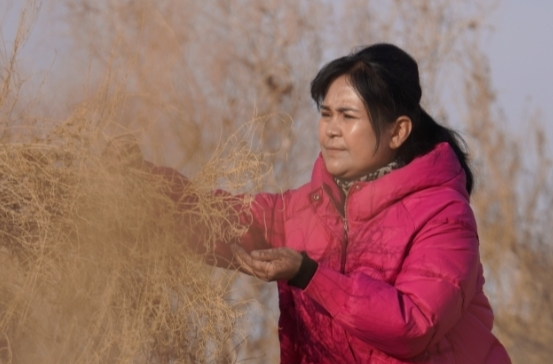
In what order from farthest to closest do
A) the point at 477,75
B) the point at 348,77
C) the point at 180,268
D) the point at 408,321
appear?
the point at 477,75, the point at 348,77, the point at 180,268, the point at 408,321

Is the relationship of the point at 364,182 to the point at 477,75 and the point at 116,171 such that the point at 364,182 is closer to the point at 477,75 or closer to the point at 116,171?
the point at 116,171

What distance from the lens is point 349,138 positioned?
2900mm

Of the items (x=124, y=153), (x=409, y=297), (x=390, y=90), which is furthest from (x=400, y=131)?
(x=124, y=153)

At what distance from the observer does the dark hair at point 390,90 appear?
2916 mm

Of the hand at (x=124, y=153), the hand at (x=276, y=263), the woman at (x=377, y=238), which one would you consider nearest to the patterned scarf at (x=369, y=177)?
the woman at (x=377, y=238)

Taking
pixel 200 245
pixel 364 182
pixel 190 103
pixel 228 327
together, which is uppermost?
pixel 190 103

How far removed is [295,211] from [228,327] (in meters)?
0.47

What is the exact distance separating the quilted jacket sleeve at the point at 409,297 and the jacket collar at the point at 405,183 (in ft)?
0.60

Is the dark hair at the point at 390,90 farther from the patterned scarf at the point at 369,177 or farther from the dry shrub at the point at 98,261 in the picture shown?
the dry shrub at the point at 98,261

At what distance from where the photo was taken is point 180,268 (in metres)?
2.77

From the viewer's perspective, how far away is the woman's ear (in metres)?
2.97

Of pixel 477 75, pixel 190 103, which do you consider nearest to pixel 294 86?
pixel 477 75

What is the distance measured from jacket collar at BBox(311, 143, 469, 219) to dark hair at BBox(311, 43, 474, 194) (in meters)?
0.11

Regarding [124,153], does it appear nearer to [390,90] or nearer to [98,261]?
[98,261]
